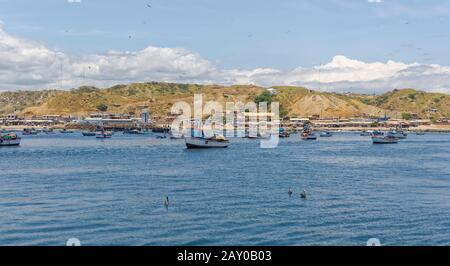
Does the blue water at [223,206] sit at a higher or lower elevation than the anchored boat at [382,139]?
higher

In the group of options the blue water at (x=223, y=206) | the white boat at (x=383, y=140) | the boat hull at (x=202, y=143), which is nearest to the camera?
the blue water at (x=223, y=206)

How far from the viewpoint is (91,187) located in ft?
162

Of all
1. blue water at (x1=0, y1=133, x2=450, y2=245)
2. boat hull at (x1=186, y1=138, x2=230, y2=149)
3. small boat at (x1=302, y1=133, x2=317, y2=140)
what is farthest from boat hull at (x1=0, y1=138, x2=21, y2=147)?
small boat at (x1=302, y1=133, x2=317, y2=140)

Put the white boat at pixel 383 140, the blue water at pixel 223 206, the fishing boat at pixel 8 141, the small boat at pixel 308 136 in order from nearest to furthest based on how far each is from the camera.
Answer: the blue water at pixel 223 206, the fishing boat at pixel 8 141, the white boat at pixel 383 140, the small boat at pixel 308 136

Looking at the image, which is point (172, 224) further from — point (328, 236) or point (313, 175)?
point (313, 175)

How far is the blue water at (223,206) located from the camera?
29.5 m

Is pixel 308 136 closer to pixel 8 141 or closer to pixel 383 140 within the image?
pixel 383 140

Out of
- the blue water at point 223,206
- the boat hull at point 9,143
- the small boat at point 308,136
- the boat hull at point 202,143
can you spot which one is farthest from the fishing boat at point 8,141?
the small boat at point 308,136

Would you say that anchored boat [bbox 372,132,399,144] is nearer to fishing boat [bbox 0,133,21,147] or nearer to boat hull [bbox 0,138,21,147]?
boat hull [bbox 0,138,21,147]

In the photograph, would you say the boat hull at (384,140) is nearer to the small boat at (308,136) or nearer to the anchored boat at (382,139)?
the anchored boat at (382,139)

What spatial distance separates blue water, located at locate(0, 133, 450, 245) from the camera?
2945 centimetres
